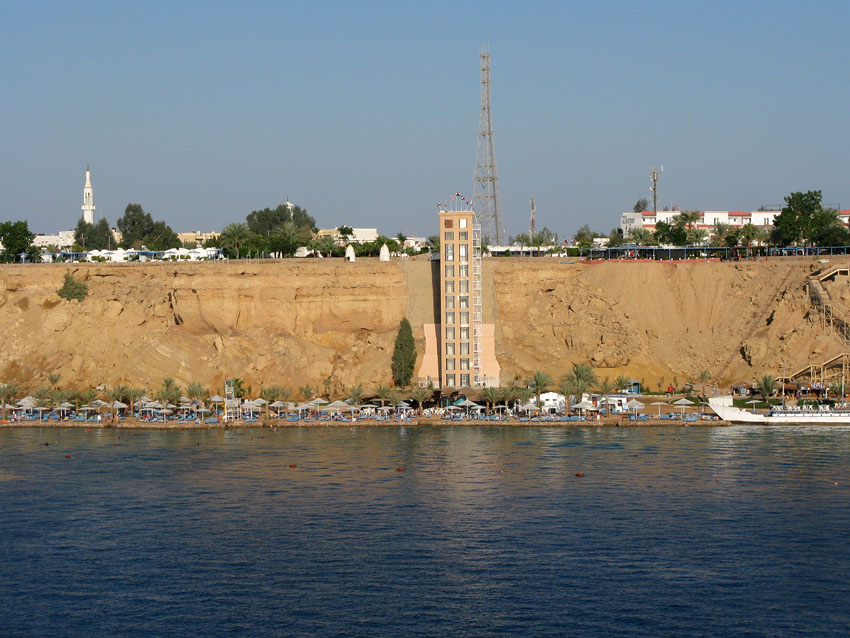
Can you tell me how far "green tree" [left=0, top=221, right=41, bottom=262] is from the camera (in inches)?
5940

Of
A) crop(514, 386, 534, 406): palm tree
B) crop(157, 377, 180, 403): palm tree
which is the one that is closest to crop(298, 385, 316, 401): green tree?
crop(157, 377, 180, 403): palm tree

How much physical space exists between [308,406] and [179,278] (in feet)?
84.0

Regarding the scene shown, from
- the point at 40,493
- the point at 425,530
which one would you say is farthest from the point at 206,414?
the point at 425,530

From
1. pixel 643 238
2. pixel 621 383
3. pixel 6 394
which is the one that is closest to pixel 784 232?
pixel 643 238

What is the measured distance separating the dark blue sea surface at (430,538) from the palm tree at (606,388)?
1268 centimetres

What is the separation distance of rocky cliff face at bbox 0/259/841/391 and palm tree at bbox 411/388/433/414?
8.06 m

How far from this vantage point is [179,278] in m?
125

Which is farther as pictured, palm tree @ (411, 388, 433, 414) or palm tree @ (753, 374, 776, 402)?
palm tree @ (411, 388, 433, 414)

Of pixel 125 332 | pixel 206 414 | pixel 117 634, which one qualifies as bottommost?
pixel 117 634

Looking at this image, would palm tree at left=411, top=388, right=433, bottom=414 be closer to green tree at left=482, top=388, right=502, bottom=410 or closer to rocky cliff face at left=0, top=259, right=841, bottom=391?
green tree at left=482, top=388, right=502, bottom=410

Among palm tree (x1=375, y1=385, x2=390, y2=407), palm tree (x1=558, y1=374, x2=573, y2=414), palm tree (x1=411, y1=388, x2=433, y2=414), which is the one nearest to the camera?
palm tree (x1=558, y1=374, x2=573, y2=414)

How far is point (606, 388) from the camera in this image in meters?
108

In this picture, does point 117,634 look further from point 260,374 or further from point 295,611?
point 260,374

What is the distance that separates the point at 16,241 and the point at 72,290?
2981 cm
